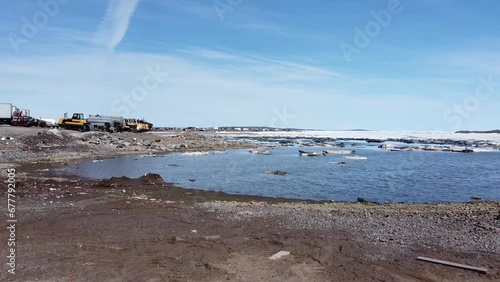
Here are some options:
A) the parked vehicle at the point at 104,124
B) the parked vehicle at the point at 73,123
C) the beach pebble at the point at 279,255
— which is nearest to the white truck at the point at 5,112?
the parked vehicle at the point at 73,123

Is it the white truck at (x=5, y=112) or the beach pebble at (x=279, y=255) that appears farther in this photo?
the white truck at (x=5, y=112)

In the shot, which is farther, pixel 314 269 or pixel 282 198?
pixel 282 198

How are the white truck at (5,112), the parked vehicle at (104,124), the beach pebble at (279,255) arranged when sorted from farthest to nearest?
the parked vehicle at (104,124)
the white truck at (5,112)
the beach pebble at (279,255)

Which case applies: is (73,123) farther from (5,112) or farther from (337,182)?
(337,182)

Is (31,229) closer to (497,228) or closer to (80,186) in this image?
(80,186)

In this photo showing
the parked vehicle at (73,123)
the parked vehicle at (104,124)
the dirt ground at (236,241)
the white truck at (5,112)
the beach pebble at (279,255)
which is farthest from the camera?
the parked vehicle at (104,124)

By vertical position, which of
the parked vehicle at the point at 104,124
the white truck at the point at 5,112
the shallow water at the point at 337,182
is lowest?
the shallow water at the point at 337,182

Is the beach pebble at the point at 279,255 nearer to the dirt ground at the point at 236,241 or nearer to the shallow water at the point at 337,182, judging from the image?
the dirt ground at the point at 236,241

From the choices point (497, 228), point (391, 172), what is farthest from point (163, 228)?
point (391, 172)

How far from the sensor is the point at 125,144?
147 feet

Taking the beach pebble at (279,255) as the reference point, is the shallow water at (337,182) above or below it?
below

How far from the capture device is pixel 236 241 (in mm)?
8852

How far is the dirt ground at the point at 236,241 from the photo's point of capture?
269 inches

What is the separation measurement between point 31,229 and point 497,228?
11.5m
